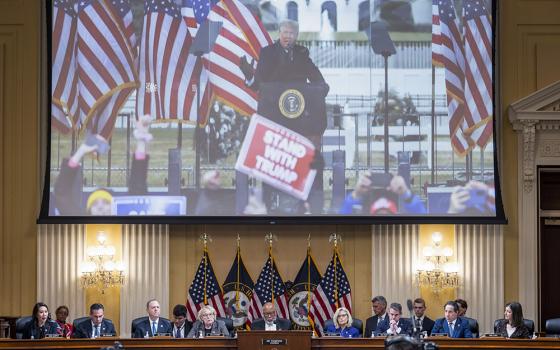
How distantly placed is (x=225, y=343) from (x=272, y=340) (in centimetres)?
53

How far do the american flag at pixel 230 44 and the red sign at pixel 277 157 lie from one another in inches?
14.3

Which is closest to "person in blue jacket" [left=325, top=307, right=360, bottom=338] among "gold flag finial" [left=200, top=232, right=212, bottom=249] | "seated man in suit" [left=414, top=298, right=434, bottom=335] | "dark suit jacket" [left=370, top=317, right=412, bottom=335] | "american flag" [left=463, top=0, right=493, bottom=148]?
"dark suit jacket" [left=370, top=317, right=412, bottom=335]

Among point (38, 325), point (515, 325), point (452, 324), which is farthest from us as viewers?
point (452, 324)

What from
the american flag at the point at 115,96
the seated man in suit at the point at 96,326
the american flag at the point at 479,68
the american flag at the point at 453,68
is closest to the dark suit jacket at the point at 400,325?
the american flag at the point at 453,68

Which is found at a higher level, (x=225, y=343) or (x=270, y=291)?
(x=270, y=291)

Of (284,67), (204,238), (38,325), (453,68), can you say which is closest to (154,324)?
(38,325)

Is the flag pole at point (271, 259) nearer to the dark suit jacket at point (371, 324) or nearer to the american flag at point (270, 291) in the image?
the american flag at point (270, 291)

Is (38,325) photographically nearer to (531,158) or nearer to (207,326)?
(207,326)

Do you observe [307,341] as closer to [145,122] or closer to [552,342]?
[552,342]

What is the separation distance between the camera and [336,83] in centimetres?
1712

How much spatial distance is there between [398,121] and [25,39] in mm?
5241

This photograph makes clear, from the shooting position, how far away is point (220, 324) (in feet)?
50.2

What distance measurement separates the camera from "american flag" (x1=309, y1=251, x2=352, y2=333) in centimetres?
1695

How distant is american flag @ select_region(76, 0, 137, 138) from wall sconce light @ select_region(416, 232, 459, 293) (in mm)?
4597
